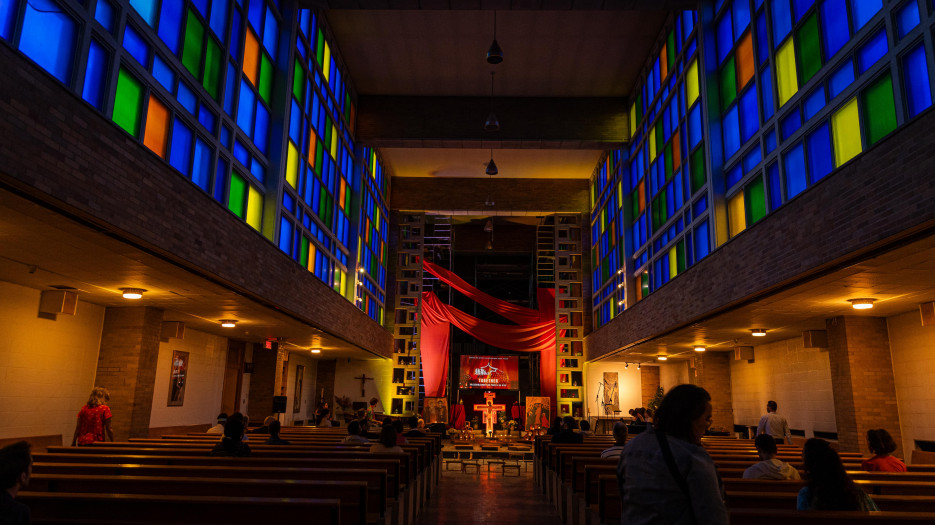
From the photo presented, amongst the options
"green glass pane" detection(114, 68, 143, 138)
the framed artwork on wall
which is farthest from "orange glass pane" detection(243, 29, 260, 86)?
the framed artwork on wall

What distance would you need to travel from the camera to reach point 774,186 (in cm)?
1009

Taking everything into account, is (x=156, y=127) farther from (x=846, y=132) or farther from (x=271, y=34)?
(x=846, y=132)

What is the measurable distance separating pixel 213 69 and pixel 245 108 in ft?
4.55

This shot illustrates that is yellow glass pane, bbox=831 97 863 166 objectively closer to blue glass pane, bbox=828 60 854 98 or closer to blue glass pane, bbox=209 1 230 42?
blue glass pane, bbox=828 60 854 98

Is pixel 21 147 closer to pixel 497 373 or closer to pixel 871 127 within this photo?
pixel 871 127

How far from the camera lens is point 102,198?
635 cm

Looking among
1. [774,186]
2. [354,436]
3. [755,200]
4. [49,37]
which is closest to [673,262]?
[755,200]

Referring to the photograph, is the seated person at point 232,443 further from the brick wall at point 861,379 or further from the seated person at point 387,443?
the brick wall at point 861,379

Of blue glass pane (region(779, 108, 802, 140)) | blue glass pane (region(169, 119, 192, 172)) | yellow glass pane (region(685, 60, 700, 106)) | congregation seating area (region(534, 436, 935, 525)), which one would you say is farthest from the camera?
yellow glass pane (region(685, 60, 700, 106))

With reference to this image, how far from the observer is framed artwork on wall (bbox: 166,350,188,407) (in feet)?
47.3

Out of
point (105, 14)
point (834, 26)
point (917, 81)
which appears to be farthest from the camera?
point (834, 26)

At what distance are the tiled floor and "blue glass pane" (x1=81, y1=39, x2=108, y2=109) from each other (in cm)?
680

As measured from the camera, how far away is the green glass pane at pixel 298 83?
13.8 meters

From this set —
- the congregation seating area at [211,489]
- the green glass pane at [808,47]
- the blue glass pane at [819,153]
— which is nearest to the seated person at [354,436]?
the congregation seating area at [211,489]
